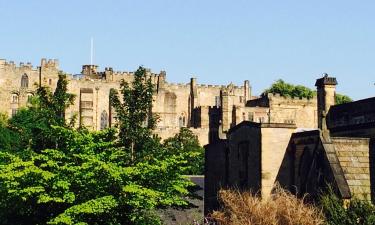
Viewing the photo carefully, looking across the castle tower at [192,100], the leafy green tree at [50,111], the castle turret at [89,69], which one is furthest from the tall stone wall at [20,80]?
the leafy green tree at [50,111]

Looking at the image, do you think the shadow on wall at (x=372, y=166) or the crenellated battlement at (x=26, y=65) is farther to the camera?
the crenellated battlement at (x=26, y=65)

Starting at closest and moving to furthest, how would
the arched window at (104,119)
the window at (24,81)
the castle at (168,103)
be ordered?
the castle at (168,103) → the window at (24,81) → the arched window at (104,119)

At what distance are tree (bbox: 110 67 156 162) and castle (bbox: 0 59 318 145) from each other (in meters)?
59.8

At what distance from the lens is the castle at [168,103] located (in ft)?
334

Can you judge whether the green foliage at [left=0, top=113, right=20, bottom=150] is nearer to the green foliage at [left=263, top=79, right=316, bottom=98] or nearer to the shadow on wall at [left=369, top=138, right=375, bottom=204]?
the shadow on wall at [left=369, top=138, right=375, bottom=204]

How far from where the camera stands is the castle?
334 ft

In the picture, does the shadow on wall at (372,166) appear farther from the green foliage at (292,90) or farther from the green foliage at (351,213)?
the green foliage at (292,90)

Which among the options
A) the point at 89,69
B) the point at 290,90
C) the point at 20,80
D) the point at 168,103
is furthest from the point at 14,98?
the point at 290,90

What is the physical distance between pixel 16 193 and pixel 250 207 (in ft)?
33.1

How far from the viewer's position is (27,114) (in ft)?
225

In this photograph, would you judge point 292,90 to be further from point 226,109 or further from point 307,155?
point 307,155

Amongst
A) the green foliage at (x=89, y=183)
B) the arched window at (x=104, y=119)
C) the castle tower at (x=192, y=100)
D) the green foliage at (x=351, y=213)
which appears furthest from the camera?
the castle tower at (x=192, y=100)

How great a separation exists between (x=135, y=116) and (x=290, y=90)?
8995 cm

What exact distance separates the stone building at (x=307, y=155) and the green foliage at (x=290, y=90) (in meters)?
83.5
